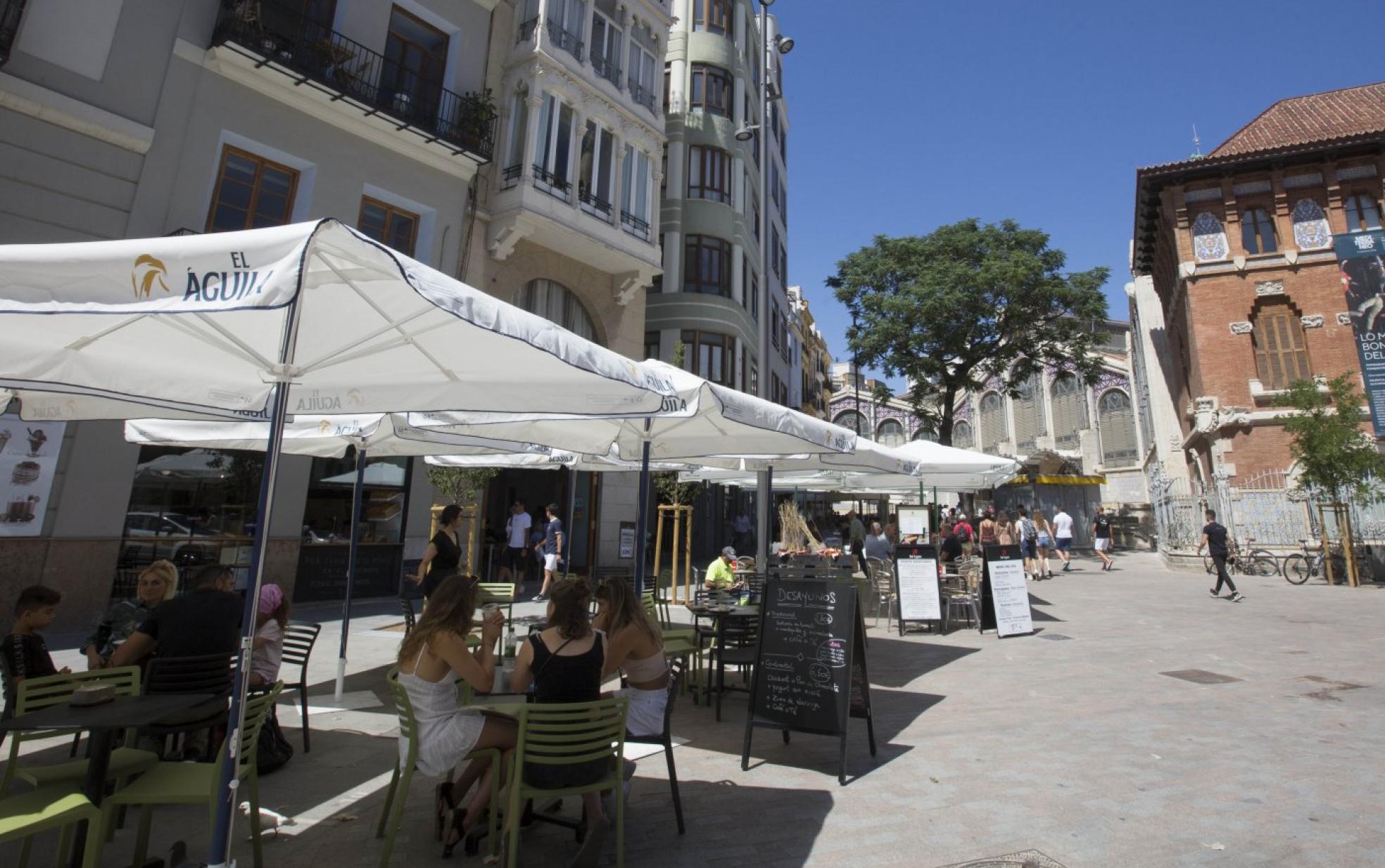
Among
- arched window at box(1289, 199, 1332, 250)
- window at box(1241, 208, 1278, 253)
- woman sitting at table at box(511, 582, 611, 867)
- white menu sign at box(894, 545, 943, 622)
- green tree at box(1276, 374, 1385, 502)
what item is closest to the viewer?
woman sitting at table at box(511, 582, 611, 867)

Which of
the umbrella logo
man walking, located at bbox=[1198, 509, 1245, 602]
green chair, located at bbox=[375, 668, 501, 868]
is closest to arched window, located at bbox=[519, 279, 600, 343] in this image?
green chair, located at bbox=[375, 668, 501, 868]

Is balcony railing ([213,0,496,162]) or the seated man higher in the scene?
balcony railing ([213,0,496,162])

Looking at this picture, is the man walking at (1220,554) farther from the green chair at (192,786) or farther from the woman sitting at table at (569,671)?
the green chair at (192,786)

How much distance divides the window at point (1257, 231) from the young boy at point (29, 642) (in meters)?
33.0

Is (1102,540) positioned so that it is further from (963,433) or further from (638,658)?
(963,433)

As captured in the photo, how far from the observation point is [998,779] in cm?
475

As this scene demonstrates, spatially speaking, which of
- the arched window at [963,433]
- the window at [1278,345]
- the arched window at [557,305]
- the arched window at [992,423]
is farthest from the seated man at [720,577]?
the arched window at [963,433]

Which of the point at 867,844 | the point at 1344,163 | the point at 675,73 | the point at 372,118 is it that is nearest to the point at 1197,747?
the point at 867,844

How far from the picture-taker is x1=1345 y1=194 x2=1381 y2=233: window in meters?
24.0

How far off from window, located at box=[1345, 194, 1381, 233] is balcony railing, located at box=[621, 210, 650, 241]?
2496 centimetres

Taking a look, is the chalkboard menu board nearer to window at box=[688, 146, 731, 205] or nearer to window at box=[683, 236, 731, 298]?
window at box=[683, 236, 731, 298]

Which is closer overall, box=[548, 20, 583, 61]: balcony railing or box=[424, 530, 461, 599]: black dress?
box=[424, 530, 461, 599]: black dress

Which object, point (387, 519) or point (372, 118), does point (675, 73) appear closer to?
point (372, 118)

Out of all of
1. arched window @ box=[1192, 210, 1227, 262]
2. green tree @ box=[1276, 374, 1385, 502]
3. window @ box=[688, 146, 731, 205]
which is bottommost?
green tree @ box=[1276, 374, 1385, 502]
